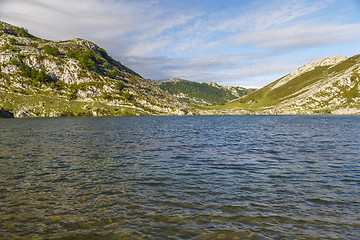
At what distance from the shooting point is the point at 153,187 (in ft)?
64.5

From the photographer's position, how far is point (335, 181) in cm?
2070

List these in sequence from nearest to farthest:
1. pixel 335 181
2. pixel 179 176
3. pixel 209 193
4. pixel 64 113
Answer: pixel 209 193
pixel 335 181
pixel 179 176
pixel 64 113

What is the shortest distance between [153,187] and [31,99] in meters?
201

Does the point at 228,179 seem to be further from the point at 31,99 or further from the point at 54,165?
the point at 31,99

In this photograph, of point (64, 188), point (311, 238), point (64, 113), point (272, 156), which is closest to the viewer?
point (311, 238)

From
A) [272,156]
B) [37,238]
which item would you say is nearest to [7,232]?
[37,238]

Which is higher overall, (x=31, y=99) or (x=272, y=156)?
(x=31, y=99)

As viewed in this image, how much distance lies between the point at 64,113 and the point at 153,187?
183m

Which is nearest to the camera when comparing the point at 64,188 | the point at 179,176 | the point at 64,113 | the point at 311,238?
the point at 311,238

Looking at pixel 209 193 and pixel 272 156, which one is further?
pixel 272 156

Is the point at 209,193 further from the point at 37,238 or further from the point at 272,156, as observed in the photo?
the point at 272,156

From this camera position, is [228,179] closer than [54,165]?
Yes

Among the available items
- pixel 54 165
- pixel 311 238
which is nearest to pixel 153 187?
pixel 311 238

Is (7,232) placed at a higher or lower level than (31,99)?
lower
